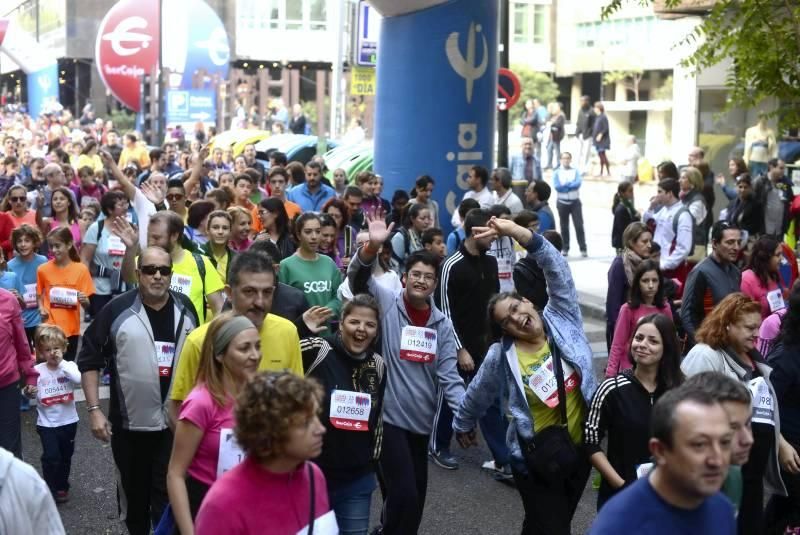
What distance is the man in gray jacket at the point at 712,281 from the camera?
8.52 meters

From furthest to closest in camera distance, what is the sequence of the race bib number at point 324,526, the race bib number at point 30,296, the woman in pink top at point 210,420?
the race bib number at point 30,296, the woman in pink top at point 210,420, the race bib number at point 324,526

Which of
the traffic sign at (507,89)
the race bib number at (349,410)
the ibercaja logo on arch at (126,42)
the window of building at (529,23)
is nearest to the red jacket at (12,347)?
the race bib number at (349,410)

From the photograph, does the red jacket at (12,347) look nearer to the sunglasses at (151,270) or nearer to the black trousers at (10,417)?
the black trousers at (10,417)

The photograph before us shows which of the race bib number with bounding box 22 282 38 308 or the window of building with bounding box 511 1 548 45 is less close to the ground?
the window of building with bounding box 511 1 548 45

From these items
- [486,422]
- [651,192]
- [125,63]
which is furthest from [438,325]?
[125,63]

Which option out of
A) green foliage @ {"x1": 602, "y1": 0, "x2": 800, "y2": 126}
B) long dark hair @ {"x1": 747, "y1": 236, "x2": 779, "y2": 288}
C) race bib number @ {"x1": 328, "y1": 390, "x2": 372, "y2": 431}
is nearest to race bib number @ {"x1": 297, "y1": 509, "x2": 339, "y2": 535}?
race bib number @ {"x1": 328, "y1": 390, "x2": 372, "y2": 431}

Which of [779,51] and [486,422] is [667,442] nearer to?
[486,422]

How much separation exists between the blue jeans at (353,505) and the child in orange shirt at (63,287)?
4.32 meters

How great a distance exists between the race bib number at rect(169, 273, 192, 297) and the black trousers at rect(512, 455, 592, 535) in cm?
235

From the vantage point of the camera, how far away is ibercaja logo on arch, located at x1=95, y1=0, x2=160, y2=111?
125 feet

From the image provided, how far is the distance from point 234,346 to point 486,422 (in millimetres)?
3938

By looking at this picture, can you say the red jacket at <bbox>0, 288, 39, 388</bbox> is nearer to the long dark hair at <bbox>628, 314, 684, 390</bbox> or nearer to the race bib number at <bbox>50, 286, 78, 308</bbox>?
the race bib number at <bbox>50, 286, 78, 308</bbox>

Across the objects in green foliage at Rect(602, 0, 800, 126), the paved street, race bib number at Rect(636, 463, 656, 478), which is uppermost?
green foliage at Rect(602, 0, 800, 126)

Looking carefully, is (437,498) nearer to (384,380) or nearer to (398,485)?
(398,485)
